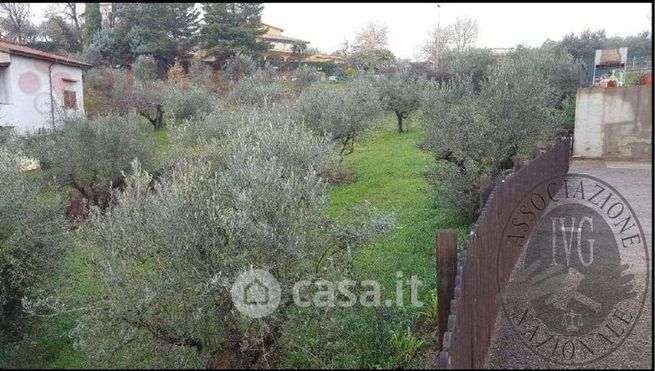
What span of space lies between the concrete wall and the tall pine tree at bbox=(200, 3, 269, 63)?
1150 inches

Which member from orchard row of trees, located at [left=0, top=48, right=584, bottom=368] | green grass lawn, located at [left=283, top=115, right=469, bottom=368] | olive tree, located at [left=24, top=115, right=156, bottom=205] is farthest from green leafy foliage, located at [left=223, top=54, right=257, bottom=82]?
orchard row of trees, located at [left=0, top=48, right=584, bottom=368]

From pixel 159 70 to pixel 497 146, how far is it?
115ft

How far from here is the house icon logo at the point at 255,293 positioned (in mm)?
4902

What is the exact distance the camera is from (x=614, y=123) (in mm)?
15336

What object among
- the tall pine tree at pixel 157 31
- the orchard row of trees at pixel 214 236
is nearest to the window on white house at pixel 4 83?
the orchard row of trees at pixel 214 236

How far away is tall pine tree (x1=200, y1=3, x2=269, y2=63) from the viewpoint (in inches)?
1597

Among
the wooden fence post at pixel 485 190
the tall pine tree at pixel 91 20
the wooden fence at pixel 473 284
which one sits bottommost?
the wooden fence at pixel 473 284

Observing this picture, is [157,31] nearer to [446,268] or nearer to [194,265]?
[194,265]

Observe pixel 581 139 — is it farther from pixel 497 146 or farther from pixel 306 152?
pixel 306 152

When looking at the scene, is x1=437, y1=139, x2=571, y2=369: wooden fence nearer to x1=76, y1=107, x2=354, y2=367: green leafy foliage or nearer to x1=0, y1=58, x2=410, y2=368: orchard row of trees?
x1=0, y1=58, x2=410, y2=368: orchard row of trees

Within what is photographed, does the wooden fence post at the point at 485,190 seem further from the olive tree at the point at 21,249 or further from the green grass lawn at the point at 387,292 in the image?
the olive tree at the point at 21,249

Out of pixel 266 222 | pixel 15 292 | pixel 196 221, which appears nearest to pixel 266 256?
pixel 266 222

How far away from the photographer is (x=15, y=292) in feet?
24.8

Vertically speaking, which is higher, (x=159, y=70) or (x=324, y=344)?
(x=159, y=70)
